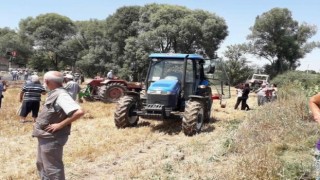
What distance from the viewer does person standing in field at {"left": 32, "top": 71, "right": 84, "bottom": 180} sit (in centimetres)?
436

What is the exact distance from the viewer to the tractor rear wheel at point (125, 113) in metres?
9.84

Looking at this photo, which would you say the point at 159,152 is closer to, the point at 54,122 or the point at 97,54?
the point at 54,122

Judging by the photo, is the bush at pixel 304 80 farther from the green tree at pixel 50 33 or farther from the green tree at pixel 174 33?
the green tree at pixel 50 33

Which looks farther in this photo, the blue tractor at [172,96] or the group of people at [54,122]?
the blue tractor at [172,96]

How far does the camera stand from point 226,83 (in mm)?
12734

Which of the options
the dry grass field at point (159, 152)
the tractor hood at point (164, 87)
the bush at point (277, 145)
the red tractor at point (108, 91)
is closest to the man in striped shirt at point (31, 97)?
the dry grass field at point (159, 152)

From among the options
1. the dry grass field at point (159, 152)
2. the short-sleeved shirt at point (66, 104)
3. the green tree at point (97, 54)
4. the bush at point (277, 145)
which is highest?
the green tree at point (97, 54)

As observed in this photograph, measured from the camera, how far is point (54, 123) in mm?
4438

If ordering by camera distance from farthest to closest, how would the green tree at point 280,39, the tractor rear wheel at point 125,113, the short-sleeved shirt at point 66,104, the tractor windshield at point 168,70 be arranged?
1. the green tree at point 280,39
2. the tractor windshield at point 168,70
3. the tractor rear wheel at point 125,113
4. the short-sleeved shirt at point 66,104

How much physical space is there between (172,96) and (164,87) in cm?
28

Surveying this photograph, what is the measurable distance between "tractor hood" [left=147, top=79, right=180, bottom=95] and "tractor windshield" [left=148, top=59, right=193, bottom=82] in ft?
0.89

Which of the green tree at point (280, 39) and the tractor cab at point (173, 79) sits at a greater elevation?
the green tree at point (280, 39)

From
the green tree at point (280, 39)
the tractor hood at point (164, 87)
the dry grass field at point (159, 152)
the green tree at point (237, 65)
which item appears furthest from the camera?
the green tree at point (280, 39)

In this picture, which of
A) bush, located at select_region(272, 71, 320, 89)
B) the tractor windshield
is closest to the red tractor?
the tractor windshield
